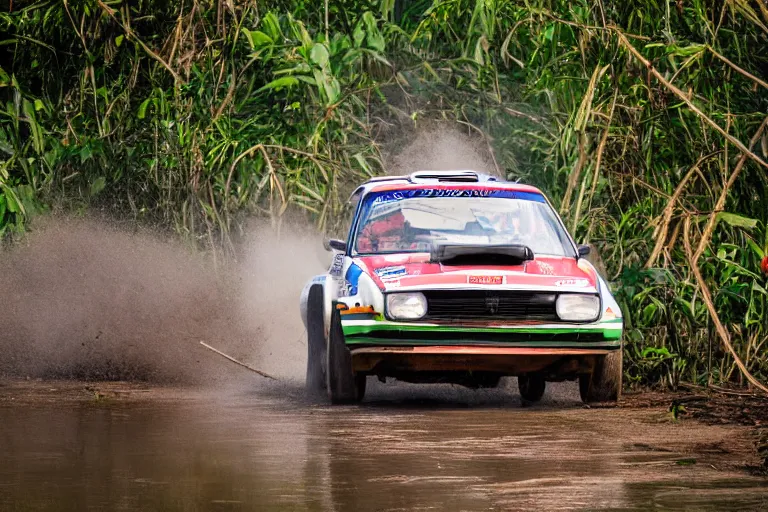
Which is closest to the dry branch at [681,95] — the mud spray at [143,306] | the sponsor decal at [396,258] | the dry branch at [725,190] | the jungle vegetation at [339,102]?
the dry branch at [725,190]

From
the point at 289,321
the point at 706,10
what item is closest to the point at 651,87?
the point at 706,10

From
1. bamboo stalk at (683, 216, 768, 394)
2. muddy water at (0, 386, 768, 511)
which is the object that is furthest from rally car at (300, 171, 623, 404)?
bamboo stalk at (683, 216, 768, 394)

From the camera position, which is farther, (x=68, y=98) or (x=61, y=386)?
(x=68, y=98)

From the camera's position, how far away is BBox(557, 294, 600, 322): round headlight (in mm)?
11789

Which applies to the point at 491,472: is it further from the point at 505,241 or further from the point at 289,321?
the point at 289,321

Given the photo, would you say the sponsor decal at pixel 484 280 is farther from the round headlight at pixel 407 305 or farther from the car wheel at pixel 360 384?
the car wheel at pixel 360 384

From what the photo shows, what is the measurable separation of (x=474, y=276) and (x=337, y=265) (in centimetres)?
172

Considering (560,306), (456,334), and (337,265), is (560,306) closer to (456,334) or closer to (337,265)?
(456,334)

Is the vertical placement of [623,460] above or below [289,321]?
above

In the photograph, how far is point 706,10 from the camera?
15766 mm

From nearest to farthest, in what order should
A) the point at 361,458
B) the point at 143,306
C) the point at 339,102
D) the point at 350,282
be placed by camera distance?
the point at 361,458
the point at 350,282
the point at 143,306
the point at 339,102

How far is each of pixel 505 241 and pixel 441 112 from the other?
6816 millimetres

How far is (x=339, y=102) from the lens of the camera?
18.7 meters

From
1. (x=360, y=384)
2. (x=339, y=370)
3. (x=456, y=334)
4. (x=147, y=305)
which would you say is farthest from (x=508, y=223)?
(x=147, y=305)
